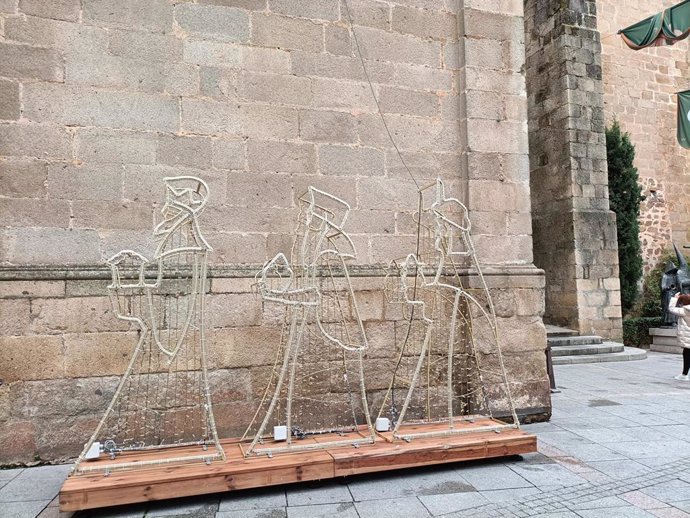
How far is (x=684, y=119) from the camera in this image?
958 cm

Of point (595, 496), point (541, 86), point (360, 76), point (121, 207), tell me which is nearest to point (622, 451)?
point (595, 496)

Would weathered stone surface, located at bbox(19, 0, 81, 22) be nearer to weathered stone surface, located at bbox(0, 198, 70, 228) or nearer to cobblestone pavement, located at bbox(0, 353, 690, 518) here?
weathered stone surface, located at bbox(0, 198, 70, 228)

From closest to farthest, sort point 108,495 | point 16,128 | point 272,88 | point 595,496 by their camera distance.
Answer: point 108,495 → point 595,496 → point 16,128 → point 272,88

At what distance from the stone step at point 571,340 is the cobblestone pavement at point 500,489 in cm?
505

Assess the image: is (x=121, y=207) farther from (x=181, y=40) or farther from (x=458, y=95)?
(x=458, y=95)

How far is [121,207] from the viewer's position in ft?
13.5

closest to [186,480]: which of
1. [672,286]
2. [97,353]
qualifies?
[97,353]

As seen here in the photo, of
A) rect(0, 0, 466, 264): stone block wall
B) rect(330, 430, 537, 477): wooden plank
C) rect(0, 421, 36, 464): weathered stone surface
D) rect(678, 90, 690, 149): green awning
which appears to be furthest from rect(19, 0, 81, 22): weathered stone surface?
rect(678, 90, 690, 149): green awning

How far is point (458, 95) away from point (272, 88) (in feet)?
5.75

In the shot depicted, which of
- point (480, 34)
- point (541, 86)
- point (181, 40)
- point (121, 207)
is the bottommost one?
point (121, 207)

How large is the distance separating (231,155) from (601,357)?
306 inches

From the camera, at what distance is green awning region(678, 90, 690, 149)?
9547mm

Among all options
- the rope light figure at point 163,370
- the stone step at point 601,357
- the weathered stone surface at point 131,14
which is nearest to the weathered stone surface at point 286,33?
the weathered stone surface at point 131,14

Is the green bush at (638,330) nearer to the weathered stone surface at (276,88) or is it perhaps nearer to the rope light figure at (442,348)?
the rope light figure at (442,348)
